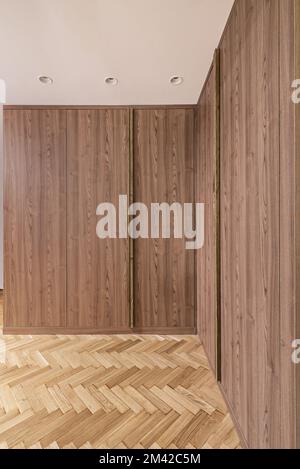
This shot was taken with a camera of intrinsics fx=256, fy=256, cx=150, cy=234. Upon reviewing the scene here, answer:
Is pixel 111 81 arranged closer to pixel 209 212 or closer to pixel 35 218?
pixel 209 212

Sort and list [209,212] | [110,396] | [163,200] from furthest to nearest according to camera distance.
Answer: [163,200] < [209,212] < [110,396]

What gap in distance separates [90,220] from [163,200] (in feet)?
2.71

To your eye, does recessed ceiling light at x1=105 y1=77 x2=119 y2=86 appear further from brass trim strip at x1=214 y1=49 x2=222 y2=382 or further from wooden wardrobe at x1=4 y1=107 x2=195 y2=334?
brass trim strip at x1=214 y1=49 x2=222 y2=382

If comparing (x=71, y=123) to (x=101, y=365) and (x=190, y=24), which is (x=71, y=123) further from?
(x=101, y=365)

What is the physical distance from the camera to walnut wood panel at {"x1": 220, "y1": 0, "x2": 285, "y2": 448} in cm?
102

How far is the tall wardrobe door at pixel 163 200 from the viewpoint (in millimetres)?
2762

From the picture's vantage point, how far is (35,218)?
281cm

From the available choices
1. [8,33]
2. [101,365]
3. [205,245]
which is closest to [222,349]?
[205,245]

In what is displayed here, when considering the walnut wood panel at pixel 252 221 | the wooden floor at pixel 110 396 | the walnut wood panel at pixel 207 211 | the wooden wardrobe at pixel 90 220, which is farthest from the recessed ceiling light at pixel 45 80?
the wooden floor at pixel 110 396

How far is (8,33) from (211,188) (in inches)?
72.6

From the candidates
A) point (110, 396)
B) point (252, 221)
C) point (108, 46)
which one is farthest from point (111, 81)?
point (110, 396)

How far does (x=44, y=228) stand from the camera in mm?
2811

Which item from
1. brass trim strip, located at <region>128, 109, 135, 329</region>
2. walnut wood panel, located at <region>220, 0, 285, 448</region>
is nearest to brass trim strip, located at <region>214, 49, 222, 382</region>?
walnut wood panel, located at <region>220, 0, 285, 448</region>

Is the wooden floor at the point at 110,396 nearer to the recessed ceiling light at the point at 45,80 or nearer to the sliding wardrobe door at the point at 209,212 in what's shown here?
the sliding wardrobe door at the point at 209,212
